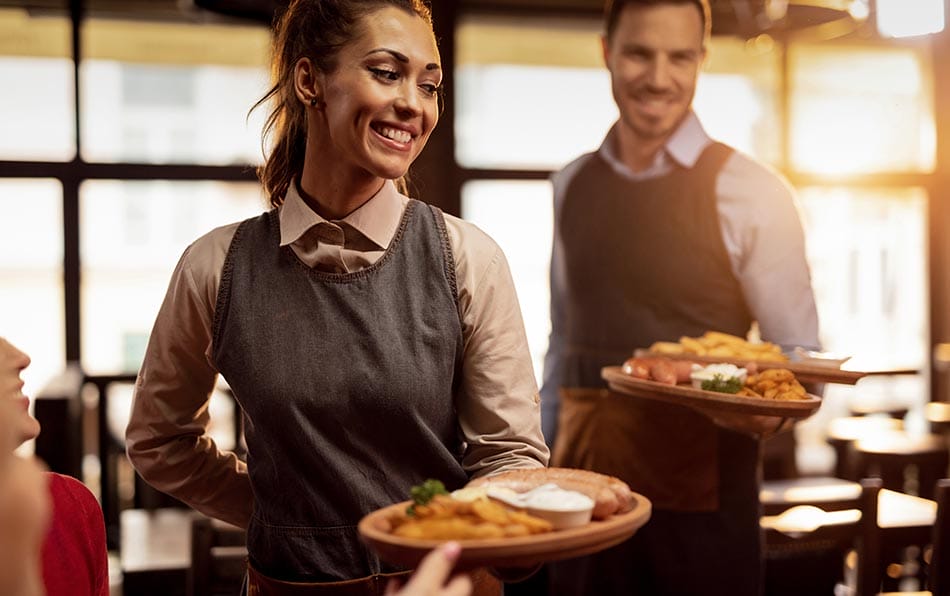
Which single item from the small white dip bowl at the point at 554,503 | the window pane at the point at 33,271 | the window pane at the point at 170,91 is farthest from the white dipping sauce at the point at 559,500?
the window pane at the point at 33,271

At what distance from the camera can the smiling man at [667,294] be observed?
8.34 ft

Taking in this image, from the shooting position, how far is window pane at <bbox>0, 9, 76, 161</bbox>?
202 inches

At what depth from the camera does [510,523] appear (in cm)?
114

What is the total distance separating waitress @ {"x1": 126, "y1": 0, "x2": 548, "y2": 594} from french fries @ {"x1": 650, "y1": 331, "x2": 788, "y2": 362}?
75 cm

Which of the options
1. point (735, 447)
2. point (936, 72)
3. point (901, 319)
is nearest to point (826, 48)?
point (936, 72)

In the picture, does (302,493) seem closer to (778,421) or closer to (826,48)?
(778,421)

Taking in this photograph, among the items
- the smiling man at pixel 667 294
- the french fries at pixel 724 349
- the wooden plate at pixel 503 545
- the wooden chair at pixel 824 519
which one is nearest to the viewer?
the wooden plate at pixel 503 545

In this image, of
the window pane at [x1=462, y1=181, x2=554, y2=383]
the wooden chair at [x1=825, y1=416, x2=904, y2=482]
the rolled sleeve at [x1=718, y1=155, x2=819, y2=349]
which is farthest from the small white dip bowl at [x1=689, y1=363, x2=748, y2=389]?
the window pane at [x1=462, y1=181, x2=554, y2=383]

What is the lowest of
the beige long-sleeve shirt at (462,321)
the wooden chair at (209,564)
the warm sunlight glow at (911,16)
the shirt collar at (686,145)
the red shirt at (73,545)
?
the wooden chair at (209,564)

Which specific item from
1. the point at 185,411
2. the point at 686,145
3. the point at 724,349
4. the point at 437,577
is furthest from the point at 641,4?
the point at 437,577

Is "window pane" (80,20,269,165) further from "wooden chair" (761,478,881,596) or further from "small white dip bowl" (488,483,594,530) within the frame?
"small white dip bowl" (488,483,594,530)

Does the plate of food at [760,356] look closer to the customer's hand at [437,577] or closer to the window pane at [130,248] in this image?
the customer's hand at [437,577]

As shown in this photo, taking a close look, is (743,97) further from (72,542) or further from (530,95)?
(72,542)

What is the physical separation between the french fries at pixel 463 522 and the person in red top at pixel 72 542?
18.6 inches
